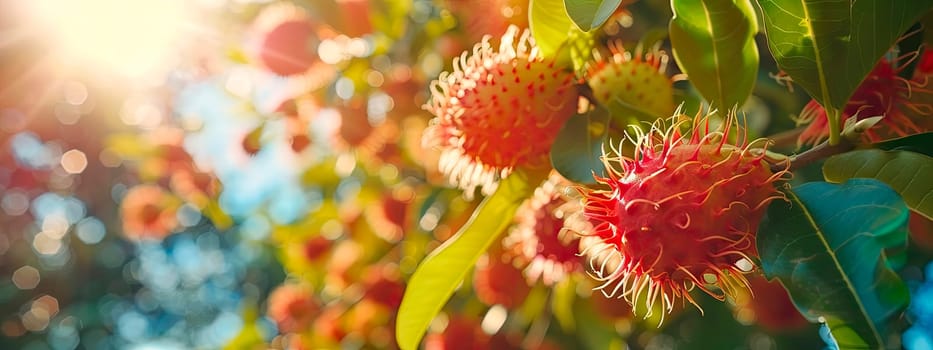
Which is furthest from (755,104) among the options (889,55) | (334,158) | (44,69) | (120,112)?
(44,69)

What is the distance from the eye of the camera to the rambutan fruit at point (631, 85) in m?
0.98

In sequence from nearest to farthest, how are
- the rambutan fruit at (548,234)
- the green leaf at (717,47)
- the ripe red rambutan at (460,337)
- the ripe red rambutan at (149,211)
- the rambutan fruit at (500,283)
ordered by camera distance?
the green leaf at (717,47)
the rambutan fruit at (548,234)
the rambutan fruit at (500,283)
the ripe red rambutan at (460,337)
the ripe red rambutan at (149,211)

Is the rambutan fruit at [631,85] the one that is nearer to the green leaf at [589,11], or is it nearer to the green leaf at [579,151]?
the green leaf at [579,151]

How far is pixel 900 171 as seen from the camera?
702 mm

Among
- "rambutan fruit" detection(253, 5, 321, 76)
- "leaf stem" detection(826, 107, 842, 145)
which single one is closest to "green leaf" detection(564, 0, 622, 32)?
"leaf stem" detection(826, 107, 842, 145)

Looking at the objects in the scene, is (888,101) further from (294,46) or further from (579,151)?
(294,46)

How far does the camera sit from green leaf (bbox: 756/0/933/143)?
72 centimetres

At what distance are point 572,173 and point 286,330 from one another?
5.10ft

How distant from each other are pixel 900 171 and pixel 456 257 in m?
0.54

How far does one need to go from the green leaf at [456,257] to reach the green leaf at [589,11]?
268 mm

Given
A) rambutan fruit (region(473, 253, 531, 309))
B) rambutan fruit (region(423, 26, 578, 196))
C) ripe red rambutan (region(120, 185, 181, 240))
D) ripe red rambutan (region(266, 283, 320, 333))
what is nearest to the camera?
rambutan fruit (region(423, 26, 578, 196))

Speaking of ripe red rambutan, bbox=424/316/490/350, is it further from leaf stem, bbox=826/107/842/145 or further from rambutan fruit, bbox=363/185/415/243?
leaf stem, bbox=826/107/842/145

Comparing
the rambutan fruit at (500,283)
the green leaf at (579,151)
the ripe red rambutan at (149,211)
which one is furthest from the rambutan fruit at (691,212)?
the ripe red rambutan at (149,211)

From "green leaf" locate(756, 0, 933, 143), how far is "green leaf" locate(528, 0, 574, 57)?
251mm
